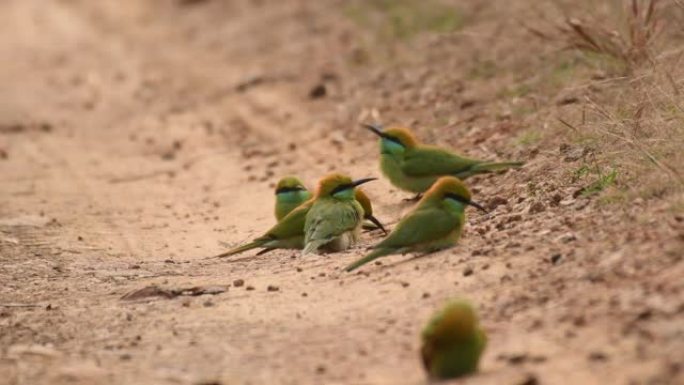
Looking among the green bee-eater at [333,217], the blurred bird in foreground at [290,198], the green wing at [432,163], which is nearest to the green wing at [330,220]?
the green bee-eater at [333,217]

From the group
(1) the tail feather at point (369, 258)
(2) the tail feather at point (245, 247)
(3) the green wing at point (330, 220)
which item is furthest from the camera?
(2) the tail feather at point (245, 247)

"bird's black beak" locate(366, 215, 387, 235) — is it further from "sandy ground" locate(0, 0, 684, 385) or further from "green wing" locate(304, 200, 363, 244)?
"sandy ground" locate(0, 0, 684, 385)

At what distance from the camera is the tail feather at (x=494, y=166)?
752 centimetres

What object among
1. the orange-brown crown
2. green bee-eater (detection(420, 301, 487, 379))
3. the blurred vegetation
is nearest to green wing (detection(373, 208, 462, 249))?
the orange-brown crown

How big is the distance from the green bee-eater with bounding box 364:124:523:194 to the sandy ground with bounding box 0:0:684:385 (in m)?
0.15

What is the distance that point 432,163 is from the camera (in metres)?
7.77

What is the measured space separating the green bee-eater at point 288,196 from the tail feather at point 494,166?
90 centimetres

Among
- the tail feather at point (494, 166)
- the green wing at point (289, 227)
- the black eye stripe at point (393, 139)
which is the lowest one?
the green wing at point (289, 227)

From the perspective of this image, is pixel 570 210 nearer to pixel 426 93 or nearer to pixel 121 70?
pixel 426 93

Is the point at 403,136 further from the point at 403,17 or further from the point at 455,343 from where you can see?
the point at 403,17

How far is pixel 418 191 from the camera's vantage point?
7.89 metres

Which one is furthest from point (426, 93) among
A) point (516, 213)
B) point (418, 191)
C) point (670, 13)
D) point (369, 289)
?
point (369, 289)

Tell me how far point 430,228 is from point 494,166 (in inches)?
46.3

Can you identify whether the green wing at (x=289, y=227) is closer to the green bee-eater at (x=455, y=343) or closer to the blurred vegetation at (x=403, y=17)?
the green bee-eater at (x=455, y=343)
